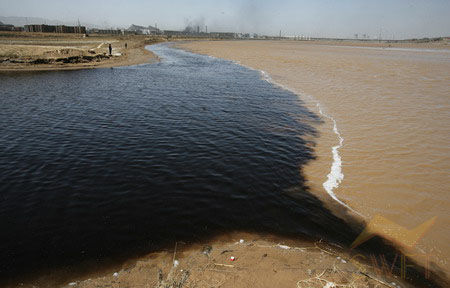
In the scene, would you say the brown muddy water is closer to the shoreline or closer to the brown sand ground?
the shoreline

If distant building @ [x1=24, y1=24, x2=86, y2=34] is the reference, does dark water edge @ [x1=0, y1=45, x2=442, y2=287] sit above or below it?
below

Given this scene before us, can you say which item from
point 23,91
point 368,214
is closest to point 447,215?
point 368,214

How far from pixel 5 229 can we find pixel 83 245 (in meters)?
2.67

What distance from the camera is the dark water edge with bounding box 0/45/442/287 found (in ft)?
23.7

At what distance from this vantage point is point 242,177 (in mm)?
10570

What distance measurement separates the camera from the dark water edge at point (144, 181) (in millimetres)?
7211

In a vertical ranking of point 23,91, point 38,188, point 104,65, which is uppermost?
point 104,65

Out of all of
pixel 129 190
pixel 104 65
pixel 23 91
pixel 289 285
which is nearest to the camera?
pixel 289 285

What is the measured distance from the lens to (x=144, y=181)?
1002 cm

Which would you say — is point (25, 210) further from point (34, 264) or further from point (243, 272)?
point (243, 272)
